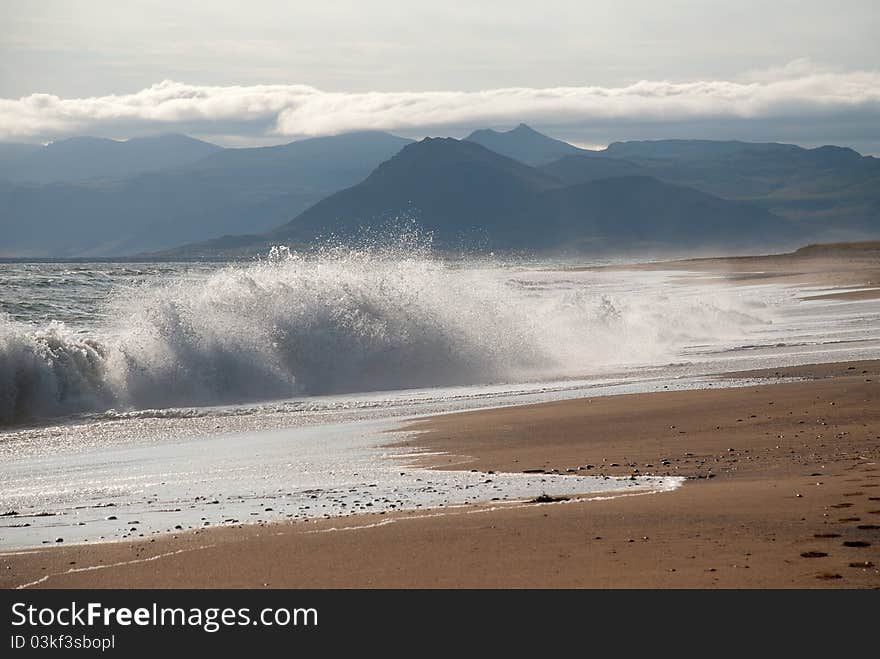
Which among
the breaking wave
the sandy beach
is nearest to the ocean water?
the breaking wave

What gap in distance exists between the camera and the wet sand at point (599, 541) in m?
6.63

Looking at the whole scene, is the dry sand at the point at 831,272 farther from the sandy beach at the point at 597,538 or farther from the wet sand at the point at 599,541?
the wet sand at the point at 599,541

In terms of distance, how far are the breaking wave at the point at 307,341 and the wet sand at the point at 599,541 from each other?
9.53 metres

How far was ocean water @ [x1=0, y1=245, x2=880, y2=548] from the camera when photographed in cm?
1024

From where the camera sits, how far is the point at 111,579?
7.11m

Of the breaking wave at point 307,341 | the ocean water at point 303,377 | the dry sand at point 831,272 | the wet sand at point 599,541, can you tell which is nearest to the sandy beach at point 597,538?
the wet sand at point 599,541

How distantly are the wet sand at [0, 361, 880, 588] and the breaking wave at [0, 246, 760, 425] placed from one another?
953cm

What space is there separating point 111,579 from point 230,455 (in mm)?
A: 5930

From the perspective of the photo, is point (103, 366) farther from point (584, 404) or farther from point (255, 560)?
point (255, 560)

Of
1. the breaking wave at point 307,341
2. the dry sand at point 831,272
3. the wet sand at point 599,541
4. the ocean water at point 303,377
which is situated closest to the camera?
the wet sand at point 599,541

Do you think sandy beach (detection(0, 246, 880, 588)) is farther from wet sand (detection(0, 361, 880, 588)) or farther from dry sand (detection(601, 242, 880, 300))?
dry sand (detection(601, 242, 880, 300))

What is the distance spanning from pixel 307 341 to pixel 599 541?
1593 centimetres

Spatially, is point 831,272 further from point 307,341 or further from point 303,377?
point 303,377
